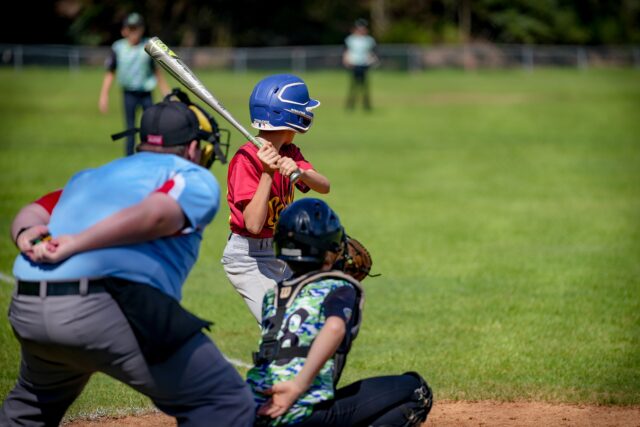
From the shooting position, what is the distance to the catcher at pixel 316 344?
4535 mm

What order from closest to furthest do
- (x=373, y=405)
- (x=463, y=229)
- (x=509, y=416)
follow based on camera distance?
1. (x=373, y=405)
2. (x=509, y=416)
3. (x=463, y=229)

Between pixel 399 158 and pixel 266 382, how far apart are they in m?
17.4

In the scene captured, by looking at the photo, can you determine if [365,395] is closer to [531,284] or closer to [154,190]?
[154,190]

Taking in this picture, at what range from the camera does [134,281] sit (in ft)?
14.4

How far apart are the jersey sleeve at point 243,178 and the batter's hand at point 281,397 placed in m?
1.72

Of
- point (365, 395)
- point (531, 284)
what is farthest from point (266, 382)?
point (531, 284)

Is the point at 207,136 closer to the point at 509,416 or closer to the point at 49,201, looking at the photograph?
the point at 49,201

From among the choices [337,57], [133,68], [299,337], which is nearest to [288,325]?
[299,337]

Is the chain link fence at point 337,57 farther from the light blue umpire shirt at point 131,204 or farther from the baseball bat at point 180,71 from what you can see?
the light blue umpire shirt at point 131,204

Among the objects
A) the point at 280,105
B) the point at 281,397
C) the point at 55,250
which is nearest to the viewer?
the point at 55,250

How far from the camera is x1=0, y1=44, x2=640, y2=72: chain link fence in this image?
4084 cm

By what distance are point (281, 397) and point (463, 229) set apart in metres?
10.0

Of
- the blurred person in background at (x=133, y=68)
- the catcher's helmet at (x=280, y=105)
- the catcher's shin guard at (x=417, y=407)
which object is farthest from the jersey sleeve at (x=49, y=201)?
the blurred person in background at (x=133, y=68)

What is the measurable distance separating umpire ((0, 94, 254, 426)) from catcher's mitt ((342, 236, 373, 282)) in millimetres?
816
